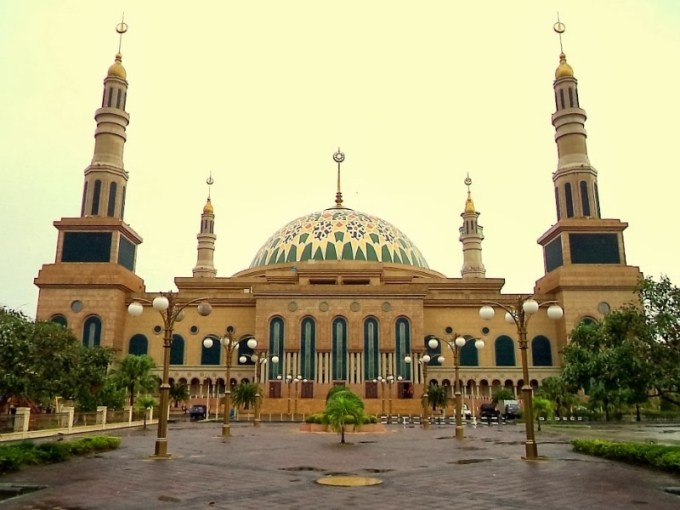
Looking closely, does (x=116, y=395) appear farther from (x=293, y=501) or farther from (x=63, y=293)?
(x=293, y=501)

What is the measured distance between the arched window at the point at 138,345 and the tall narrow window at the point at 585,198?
35970 mm

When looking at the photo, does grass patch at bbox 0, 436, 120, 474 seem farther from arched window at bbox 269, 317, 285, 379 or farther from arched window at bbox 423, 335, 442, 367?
arched window at bbox 423, 335, 442, 367

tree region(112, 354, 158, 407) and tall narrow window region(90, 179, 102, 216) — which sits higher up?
tall narrow window region(90, 179, 102, 216)

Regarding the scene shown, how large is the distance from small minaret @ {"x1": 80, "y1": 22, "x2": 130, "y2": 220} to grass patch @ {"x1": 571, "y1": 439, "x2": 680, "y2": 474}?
135ft

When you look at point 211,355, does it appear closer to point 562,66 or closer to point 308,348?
point 308,348

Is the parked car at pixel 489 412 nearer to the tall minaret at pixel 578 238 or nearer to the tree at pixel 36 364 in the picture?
the tall minaret at pixel 578 238

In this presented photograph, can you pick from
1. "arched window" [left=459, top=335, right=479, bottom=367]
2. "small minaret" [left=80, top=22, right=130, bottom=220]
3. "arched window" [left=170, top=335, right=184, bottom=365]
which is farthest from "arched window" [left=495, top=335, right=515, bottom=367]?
"small minaret" [left=80, top=22, right=130, bottom=220]

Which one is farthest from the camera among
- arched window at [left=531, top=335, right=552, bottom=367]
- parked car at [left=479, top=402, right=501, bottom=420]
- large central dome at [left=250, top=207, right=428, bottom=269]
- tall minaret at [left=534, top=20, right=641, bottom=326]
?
large central dome at [left=250, top=207, right=428, bottom=269]

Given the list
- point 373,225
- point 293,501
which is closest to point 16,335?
point 293,501

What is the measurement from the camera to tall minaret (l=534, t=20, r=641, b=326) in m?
45.3

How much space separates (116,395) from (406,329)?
22.9m

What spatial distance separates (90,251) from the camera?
46531 millimetres

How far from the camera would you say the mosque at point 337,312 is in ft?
149

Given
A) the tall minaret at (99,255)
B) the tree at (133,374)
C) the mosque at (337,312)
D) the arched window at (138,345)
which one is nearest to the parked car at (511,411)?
the mosque at (337,312)
